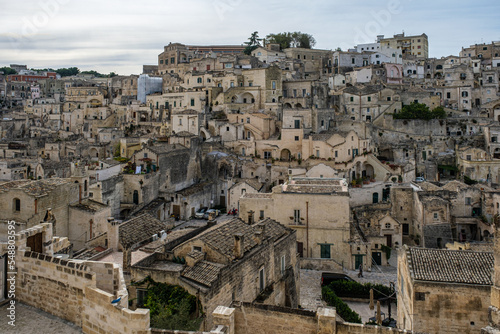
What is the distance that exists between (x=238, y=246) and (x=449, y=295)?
7691 millimetres

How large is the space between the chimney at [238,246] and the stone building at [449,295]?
633 cm

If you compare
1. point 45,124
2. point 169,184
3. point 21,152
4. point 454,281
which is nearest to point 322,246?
point 454,281

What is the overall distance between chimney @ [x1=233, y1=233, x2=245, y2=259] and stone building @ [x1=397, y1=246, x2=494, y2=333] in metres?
6.33

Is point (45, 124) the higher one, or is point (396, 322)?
point (45, 124)

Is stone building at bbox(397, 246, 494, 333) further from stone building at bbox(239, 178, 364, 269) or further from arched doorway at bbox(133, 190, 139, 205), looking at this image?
arched doorway at bbox(133, 190, 139, 205)

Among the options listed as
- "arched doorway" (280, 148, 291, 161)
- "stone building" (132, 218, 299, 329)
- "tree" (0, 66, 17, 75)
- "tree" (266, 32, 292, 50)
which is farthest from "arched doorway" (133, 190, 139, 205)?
"tree" (0, 66, 17, 75)

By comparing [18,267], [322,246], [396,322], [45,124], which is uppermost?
[45,124]

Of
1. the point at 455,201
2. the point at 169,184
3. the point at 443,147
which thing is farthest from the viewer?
the point at 443,147

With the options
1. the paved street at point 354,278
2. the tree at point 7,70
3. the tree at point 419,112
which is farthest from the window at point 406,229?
the tree at point 7,70

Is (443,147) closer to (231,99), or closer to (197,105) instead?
(231,99)

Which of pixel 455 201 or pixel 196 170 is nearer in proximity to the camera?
pixel 455 201

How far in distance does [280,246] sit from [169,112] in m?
40.3

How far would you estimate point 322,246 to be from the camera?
1121 inches

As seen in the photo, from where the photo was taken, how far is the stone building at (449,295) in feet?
52.1
